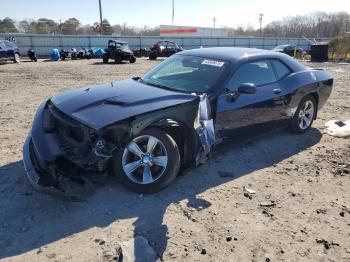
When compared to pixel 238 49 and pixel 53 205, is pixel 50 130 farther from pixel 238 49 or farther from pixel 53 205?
pixel 238 49

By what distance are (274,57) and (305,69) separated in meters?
0.91

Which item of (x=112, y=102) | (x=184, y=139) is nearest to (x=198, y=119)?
(x=184, y=139)

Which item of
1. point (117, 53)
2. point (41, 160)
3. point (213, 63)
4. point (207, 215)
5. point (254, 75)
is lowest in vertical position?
point (207, 215)

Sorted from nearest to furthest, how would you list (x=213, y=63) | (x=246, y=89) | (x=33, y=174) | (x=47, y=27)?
(x=33, y=174) < (x=246, y=89) < (x=213, y=63) < (x=47, y=27)

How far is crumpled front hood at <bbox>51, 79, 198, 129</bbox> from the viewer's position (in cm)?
354

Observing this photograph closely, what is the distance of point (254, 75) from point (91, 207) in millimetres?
2940

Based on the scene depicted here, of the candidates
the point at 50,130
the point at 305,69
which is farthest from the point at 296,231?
the point at 305,69

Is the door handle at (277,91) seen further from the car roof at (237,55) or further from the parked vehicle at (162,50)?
the parked vehicle at (162,50)

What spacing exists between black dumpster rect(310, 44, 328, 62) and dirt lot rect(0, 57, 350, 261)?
1946 centimetres

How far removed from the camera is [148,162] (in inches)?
149

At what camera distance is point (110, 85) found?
15.6 feet

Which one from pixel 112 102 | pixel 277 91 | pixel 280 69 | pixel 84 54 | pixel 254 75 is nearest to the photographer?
pixel 112 102

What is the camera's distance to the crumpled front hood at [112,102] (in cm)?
354

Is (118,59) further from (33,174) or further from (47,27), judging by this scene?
(47,27)
